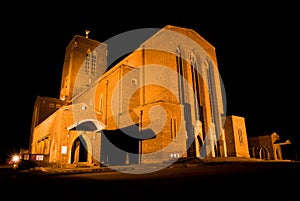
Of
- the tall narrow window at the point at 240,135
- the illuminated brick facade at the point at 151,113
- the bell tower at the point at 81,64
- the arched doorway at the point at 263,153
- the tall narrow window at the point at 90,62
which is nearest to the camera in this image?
the illuminated brick facade at the point at 151,113

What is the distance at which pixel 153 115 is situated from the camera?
58.7 feet

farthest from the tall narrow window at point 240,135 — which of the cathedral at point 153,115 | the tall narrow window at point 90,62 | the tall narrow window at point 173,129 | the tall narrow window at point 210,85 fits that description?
the tall narrow window at point 90,62

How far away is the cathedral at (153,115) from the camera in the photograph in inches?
646

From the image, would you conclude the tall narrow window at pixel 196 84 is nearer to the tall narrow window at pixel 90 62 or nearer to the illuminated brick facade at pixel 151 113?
the illuminated brick facade at pixel 151 113

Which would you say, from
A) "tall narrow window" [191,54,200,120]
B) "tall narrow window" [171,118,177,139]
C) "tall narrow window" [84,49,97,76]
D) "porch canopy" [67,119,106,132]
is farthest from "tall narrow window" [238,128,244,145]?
"tall narrow window" [84,49,97,76]

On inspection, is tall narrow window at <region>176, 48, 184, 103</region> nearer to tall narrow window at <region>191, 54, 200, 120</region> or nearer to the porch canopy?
tall narrow window at <region>191, 54, 200, 120</region>

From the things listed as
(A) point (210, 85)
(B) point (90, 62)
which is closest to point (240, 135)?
(A) point (210, 85)

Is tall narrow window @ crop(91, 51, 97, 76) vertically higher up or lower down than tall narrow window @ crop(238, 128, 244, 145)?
higher up

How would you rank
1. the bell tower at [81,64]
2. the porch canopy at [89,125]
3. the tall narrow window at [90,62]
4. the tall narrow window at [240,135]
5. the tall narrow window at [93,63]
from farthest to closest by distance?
the tall narrow window at [93,63], the tall narrow window at [90,62], the bell tower at [81,64], the tall narrow window at [240,135], the porch canopy at [89,125]

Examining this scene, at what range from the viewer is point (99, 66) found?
1544 inches

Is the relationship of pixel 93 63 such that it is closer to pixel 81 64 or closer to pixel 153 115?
pixel 81 64

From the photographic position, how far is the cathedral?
16406 millimetres

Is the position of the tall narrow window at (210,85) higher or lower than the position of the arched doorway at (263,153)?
higher

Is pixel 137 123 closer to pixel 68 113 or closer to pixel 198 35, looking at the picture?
pixel 68 113
